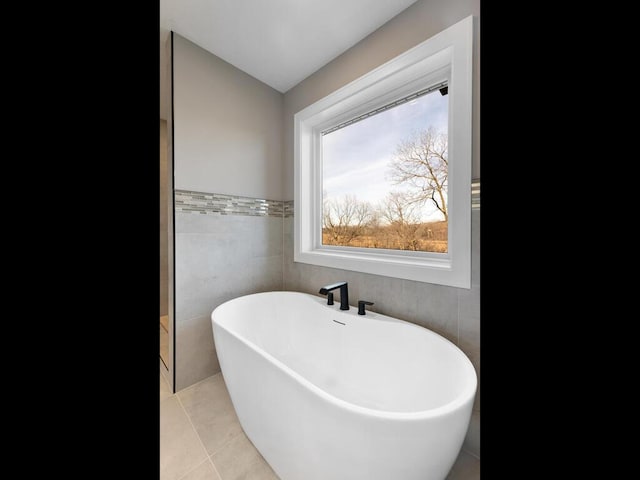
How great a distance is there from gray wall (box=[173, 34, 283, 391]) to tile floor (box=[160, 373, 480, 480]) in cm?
19

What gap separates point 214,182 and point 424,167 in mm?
1307

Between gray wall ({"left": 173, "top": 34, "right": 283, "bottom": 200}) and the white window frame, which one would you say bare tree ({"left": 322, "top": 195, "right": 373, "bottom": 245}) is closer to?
the white window frame

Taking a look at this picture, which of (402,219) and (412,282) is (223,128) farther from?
(412,282)

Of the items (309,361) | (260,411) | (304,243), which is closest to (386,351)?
(309,361)

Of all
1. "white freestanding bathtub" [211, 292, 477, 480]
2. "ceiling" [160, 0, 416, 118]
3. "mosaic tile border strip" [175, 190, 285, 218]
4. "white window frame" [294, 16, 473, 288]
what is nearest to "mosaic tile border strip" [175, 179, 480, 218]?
"mosaic tile border strip" [175, 190, 285, 218]

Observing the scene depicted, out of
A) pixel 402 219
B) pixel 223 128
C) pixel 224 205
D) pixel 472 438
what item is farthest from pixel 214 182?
pixel 472 438

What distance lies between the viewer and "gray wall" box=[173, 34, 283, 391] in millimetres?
1572

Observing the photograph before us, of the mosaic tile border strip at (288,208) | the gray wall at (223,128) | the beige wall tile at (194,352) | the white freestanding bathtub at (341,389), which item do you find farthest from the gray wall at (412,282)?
the beige wall tile at (194,352)

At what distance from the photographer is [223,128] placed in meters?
1.76

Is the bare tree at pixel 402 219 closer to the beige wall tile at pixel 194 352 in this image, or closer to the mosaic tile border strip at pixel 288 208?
the mosaic tile border strip at pixel 288 208

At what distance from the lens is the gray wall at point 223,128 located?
5.16 feet
